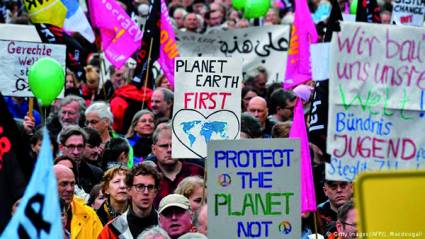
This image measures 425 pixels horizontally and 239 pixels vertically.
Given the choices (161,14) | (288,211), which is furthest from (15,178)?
(161,14)

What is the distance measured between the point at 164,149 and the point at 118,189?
112cm

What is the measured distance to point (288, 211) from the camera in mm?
8594

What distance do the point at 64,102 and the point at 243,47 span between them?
15.9ft

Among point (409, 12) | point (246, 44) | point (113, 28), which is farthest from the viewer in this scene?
point (246, 44)

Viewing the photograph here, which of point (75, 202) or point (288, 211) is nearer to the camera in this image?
point (288, 211)

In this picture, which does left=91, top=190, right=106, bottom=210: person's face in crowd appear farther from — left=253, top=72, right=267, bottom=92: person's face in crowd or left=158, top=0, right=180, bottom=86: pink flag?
left=253, top=72, right=267, bottom=92: person's face in crowd

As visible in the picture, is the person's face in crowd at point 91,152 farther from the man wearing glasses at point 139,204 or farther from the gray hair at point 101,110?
the man wearing glasses at point 139,204

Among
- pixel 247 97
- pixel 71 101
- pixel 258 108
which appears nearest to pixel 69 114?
pixel 71 101

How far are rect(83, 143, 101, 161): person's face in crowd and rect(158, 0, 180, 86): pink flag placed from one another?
2792 millimetres

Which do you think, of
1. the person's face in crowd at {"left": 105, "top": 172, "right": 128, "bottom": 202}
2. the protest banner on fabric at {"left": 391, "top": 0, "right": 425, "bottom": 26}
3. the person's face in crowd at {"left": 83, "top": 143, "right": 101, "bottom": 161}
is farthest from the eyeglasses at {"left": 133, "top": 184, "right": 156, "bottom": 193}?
the protest banner on fabric at {"left": 391, "top": 0, "right": 425, "bottom": 26}

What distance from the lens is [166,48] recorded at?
602 inches

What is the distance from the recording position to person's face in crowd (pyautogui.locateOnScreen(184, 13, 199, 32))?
19250mm

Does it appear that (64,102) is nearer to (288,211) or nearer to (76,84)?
(76,84)

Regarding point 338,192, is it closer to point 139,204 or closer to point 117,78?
point 139,204
